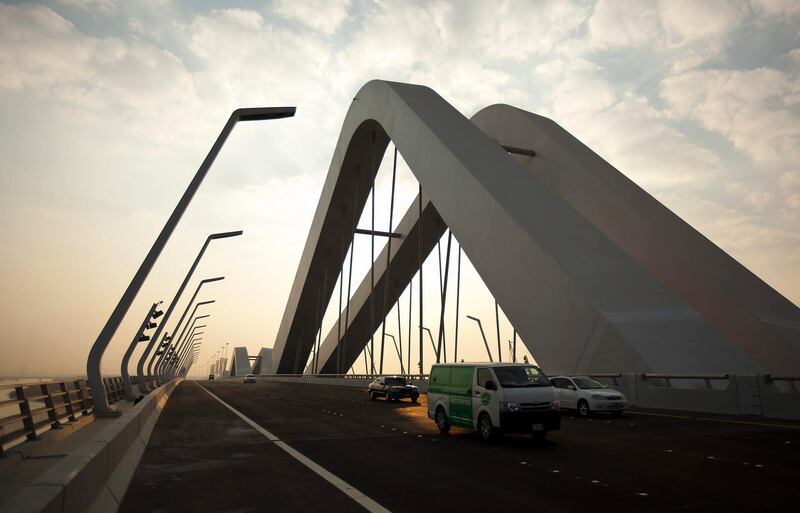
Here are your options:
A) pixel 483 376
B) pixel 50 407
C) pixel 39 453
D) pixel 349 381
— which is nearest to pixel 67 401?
pixel 50 407

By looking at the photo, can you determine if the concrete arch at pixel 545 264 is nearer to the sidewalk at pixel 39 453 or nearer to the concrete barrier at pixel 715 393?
the concrete barrier at pixel 715 393

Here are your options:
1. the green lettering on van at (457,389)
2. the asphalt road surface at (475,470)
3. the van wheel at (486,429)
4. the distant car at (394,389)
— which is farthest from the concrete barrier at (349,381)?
the van wheel at (486,429)

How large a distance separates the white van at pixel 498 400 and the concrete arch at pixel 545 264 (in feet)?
24.6

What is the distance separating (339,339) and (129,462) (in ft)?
172

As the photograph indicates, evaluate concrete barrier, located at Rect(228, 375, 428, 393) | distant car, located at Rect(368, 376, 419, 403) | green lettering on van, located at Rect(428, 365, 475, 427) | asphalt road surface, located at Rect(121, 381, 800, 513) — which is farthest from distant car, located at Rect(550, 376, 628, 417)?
concrete barrier, located at Rect(228, 375, 428, 393)

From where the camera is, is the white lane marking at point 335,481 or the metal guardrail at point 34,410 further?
Answer: the metal guardrail at point 34,410

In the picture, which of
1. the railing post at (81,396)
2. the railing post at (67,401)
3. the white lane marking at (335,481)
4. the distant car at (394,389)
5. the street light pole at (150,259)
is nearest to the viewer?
the white lane marking at (335,481)

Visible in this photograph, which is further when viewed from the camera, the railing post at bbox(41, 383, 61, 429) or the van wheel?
the van wheel

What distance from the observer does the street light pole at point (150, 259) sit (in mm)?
12039

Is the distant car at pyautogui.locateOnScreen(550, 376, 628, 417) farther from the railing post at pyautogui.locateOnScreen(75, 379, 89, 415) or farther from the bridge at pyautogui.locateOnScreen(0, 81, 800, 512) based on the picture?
the railing post at pyautogui.locateOnScreen(75, 379, 89, 415)

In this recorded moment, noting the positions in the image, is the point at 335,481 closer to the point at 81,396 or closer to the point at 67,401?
the point at 67,401

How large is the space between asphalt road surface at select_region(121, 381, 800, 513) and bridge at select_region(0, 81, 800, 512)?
0.17 feet

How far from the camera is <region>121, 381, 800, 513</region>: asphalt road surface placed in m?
6.17

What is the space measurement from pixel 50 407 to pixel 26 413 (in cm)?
176
